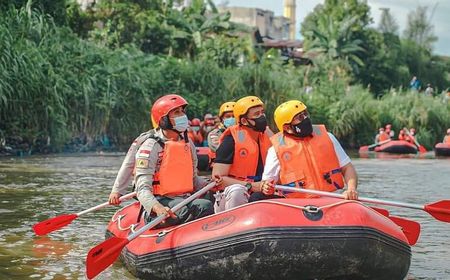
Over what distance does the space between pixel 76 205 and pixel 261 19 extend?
56.5 m

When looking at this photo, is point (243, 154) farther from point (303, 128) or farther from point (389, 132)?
point (389, 132)

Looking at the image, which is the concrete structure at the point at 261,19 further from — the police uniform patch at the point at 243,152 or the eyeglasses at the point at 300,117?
the eyeglasses at the point at 300,117

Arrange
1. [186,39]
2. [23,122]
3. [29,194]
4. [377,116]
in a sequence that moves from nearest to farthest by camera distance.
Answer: [29,194] < [23,122] < [377,116] < [186,39]

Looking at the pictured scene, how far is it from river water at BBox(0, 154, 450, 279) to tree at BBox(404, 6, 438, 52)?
38.1m

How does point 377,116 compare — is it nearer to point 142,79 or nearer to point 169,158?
point 142,79

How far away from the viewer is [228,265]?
16.6 feet

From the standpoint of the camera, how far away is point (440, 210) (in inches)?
224

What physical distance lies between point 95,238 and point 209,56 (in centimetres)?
2060

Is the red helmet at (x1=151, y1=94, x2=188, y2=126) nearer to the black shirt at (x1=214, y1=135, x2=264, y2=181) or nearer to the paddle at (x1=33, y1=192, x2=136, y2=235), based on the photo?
the black shirt at (x1=214, y1=135, x2=264, y2=181)

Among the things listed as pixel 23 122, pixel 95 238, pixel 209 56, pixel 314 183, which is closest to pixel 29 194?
pixel 95 238

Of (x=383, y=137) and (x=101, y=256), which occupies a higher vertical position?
(x=101, y=256)

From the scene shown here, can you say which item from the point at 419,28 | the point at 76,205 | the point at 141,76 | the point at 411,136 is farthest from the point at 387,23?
the point at 76,205

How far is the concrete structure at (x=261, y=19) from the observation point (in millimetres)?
61438

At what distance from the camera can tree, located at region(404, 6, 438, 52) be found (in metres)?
55.1
